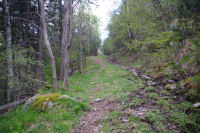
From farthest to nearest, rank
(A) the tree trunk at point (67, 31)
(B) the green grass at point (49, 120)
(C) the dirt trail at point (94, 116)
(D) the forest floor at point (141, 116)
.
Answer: (A) the tree trunk at point (67, 31)
(C) the dirt trail at point (94, 116)
(B) the green grass at point (49, 120)
(D) the forest floor at point (141, 116)

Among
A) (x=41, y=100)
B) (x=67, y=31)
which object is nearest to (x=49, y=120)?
(x=41, y=100)

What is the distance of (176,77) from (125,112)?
3357mm

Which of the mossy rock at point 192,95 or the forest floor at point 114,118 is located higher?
the mossy rock at point 192,95

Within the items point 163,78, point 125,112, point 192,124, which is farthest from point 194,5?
point 163,78

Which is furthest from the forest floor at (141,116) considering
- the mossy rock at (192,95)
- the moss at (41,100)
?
the moss at (41,100)

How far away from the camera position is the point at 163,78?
6.37 metres

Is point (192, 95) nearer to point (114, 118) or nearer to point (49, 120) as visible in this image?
point (114, 118)

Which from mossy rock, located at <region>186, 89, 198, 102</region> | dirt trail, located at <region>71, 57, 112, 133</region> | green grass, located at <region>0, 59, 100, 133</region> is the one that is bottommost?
dirt trail, located at <region>71, 57, 112, 133</region>

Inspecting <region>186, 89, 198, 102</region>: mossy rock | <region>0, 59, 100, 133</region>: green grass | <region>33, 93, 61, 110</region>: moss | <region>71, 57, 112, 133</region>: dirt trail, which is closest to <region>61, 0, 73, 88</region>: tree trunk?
<region>33, 93, 61, 110</region>: moss

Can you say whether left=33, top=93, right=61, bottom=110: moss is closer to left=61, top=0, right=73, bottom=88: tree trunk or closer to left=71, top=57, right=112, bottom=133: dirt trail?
left=71, top=57, right=112, bottom=133: dirt trail

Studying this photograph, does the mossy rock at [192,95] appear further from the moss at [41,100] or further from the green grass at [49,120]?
the moss at [41,100]

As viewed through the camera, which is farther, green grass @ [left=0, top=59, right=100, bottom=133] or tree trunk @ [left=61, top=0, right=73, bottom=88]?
tree trunk @ [left=61, top=0, right=73, bottom=88]

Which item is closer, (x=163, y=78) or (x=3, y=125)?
(x=3, y=125)

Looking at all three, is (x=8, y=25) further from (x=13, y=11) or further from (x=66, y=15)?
(x=66, y=15)
